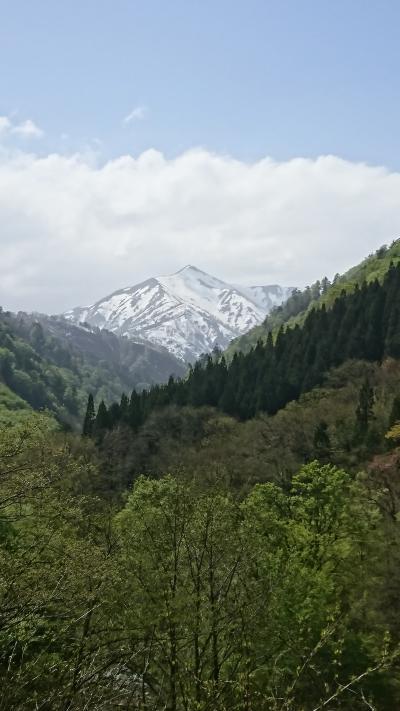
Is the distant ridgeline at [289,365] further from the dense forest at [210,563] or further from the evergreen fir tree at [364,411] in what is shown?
the evergreen fir tree at [364,411]

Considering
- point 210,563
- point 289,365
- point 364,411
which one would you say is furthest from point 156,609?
point 289,365

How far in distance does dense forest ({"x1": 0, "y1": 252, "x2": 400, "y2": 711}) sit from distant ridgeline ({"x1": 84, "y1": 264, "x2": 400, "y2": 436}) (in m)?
10.9

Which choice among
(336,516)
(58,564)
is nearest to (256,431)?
(336,516)

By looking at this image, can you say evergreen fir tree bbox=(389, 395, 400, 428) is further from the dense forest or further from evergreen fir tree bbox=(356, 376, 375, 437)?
evergreen fir tree bbox=(356, 376, 375, 437)

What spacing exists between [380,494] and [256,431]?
3215 cm

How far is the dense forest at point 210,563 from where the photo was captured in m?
13.4

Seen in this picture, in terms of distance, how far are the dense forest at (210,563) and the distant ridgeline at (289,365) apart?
10936 mm

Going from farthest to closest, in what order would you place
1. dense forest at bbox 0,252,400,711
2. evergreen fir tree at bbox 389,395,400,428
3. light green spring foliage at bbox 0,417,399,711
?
evergreen fir tree at bbox 389,395,400,428 → dense forest at bbox 0,252,400,711 → light green spring foliage at bbox 0,417,399,711

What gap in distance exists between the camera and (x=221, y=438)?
89.6 meters

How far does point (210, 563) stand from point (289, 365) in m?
104

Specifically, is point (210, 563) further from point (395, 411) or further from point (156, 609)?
point (395, 411)

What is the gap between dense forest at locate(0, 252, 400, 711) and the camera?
1343cm

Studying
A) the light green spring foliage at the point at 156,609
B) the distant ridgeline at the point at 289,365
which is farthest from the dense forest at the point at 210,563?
the distant ridgeline at the point at 289,365

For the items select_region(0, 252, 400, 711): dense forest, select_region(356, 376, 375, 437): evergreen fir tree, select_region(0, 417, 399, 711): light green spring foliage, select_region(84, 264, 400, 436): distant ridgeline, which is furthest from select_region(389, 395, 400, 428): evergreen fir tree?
select_region(0, 417, 399, 711): light green spring foliage
